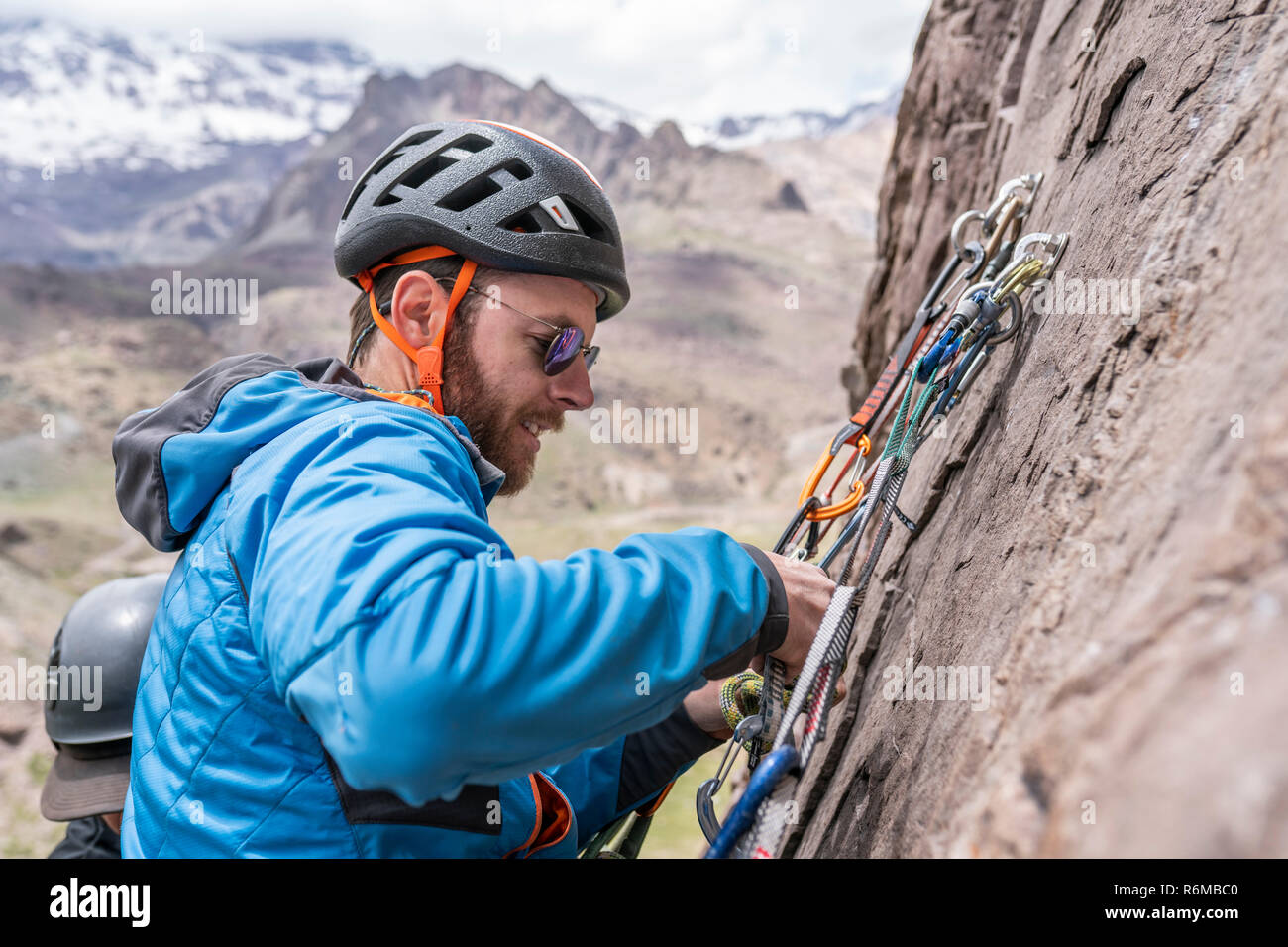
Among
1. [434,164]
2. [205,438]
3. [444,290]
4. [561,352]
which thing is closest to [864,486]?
[561,352]

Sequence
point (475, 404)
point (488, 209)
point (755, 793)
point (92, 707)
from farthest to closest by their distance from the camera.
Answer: point (92, 707) < point (488, 209) < point (475, 404) < point (755, 793)

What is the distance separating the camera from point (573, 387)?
110 inches

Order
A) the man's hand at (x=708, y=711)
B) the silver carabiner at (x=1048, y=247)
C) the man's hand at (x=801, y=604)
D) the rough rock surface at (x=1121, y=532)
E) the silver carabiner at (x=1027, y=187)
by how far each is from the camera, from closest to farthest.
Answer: the rough rock surface at (x=1121, y=532)
the man's hand at (x=801, y=604)
the silver carabiner at (x=1048, y=247)
the silver carabiner at (x=1027, y=187)
the man's hand at (x=708, y=711)

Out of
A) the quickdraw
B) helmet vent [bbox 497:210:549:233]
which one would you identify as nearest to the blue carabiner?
the quickdraw

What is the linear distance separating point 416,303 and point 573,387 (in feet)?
1.85

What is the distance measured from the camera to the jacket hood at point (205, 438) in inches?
76.7

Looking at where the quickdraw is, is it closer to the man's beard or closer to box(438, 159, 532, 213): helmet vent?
the man's beard

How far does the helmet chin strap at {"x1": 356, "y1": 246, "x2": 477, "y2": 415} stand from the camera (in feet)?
8.52

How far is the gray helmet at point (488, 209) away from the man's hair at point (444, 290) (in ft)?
0.17

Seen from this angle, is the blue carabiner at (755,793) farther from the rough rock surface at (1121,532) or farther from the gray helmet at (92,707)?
the gray helmet at (92,707)

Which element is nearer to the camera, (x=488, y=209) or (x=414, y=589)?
(x=414, y=589)

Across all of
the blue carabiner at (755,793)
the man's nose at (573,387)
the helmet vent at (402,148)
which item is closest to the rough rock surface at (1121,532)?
the blue carabiner at (755,793)

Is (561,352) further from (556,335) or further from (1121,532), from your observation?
(1121,532)
